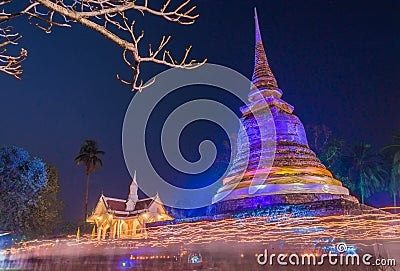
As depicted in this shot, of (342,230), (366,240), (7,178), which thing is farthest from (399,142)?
(7,178)

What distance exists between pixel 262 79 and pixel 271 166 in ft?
26.8

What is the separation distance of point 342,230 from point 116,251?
8.82 meters

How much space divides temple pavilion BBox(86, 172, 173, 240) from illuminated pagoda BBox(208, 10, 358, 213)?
13.3m

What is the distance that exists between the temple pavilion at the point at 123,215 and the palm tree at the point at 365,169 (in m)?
18.2

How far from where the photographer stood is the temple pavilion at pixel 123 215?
1380 inches

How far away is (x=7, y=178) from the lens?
67.7 ft

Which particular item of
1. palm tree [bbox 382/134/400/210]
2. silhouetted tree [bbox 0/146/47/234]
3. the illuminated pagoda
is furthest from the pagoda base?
silhouetted tree [bbox 0/146/47/234]

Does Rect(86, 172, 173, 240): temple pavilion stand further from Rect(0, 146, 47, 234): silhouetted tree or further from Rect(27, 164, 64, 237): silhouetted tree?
Rect(0, 146, 47, 234): silhouetted tree

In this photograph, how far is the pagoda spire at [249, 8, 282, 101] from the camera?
26.0m

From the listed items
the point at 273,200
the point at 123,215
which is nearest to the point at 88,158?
the point at 123,215

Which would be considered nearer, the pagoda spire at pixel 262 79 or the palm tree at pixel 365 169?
the pagoda spire at pixel 262 79

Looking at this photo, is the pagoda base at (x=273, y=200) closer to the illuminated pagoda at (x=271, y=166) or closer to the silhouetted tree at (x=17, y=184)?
the illuminated pagoda at (x=271, y=166)

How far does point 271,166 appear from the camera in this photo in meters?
21.7

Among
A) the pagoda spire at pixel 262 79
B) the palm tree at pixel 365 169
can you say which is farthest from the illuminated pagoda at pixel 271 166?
the palm tree at pixel 365 169
